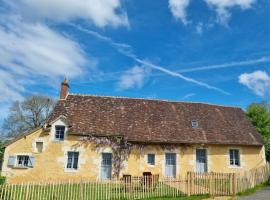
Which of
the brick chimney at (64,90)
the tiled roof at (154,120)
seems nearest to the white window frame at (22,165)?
the tiled roof at (154,120)

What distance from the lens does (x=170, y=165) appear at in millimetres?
18969

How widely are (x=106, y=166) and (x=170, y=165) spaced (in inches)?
186

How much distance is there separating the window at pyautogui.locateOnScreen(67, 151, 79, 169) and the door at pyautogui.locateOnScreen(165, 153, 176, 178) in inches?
256

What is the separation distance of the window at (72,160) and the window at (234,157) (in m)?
11.9

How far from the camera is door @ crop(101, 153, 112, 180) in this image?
18.2 meters

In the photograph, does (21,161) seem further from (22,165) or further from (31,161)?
(31,161)

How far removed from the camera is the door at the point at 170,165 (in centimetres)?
1878

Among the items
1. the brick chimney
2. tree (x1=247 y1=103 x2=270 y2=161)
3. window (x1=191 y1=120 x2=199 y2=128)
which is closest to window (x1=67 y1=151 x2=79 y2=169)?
the brick chimney

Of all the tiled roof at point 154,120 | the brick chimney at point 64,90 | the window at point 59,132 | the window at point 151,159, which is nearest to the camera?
the window at point 59,132

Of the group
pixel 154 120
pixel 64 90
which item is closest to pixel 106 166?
pixel 154 120

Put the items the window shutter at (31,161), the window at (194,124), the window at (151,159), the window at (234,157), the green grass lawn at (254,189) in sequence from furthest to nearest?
the window at (194,124)
the window at (234,157)
the window at (151,159)
the window shutter at (31,161)
the green grass lawn at (254,189)

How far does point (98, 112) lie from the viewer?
813 inches

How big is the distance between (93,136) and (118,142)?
186 centimetres

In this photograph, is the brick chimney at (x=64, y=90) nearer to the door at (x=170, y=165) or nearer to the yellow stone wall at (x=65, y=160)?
the yellow stone wall at (x=65, y=160)
